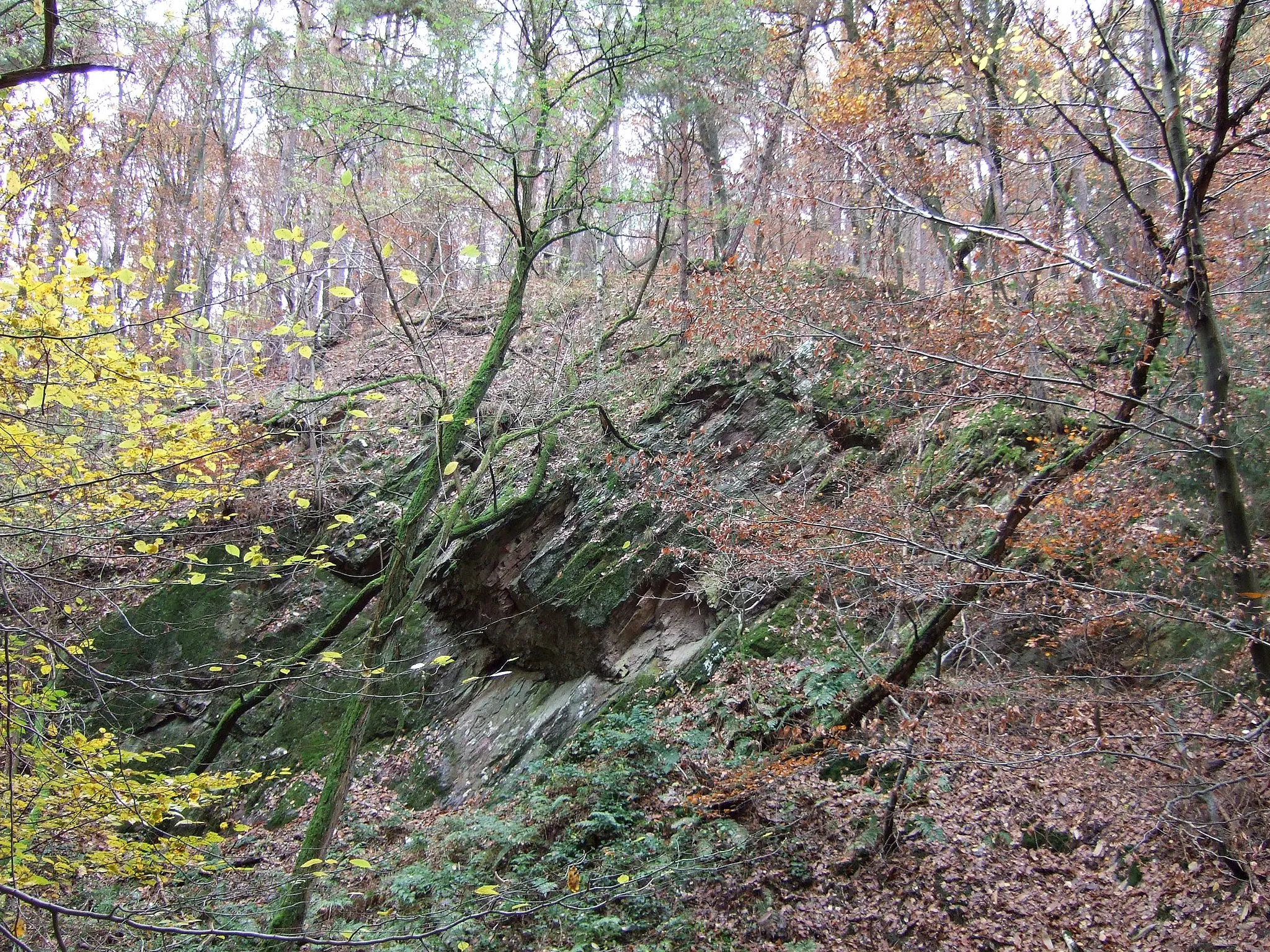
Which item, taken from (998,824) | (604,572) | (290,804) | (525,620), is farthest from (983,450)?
(290,804)

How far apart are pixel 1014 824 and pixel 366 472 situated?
10.6 meters

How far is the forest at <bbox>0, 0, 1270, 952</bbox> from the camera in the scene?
168 inches

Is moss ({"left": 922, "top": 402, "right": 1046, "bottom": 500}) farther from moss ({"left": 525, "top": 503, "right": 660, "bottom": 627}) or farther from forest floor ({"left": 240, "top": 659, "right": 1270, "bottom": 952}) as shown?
moss ({"left": 525, "top": 503, "right": 660, "bottom": 627})

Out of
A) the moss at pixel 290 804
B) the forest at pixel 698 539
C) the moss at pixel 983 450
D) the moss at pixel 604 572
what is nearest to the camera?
the forest at pixel 698 539

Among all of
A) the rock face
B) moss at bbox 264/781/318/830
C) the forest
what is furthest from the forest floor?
moss at bbox 264/781/318/830

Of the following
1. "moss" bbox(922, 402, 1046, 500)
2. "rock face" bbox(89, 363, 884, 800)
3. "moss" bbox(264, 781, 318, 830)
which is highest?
"moss" bbox(922, 402, 1046, 500)

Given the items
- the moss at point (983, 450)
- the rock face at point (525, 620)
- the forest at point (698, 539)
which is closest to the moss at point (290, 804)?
the forest at point (698, 539)

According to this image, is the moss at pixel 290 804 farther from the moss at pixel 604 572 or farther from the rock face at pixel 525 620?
the moss at pixel 604 572

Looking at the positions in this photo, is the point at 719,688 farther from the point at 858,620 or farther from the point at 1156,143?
the point at 1156,143

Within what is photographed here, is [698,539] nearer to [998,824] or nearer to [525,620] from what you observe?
[525,620]

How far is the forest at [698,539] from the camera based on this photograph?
4.27 m

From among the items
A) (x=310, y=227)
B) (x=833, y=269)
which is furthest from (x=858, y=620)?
(x=310, y=227)

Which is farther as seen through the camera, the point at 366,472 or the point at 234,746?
the point at 366,472

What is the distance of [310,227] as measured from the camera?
1391 centimetres
